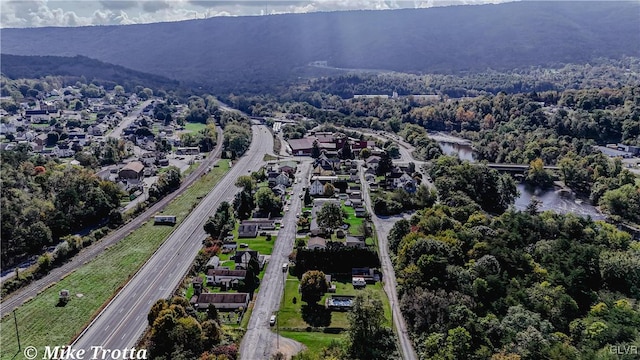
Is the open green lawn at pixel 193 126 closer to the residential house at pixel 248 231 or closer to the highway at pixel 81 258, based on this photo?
the highway at pixel 81 258

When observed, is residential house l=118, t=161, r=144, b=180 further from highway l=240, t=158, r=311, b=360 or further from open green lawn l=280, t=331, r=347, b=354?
open green lawn l=280, t=331, r=347, b=354

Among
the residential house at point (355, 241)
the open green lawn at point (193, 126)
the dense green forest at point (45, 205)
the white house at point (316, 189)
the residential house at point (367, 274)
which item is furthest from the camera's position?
the open green lawn at point (193, 126)

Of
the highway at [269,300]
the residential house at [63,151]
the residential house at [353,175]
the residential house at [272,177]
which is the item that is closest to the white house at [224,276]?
the highway at [269,300]

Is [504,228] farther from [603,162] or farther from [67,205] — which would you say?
[67,205]

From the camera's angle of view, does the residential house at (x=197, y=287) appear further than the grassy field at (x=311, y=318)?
Yes

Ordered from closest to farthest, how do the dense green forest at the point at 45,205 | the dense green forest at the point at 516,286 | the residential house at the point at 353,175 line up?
the dense green forest at the point at 516,286
the dense green forest at the point at 45,205
the residential house at the point at 353,175

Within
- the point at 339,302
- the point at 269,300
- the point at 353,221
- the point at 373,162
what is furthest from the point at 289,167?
the point at 339,302

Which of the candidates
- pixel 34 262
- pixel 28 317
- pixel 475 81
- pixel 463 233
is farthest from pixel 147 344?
pixel 475 81
